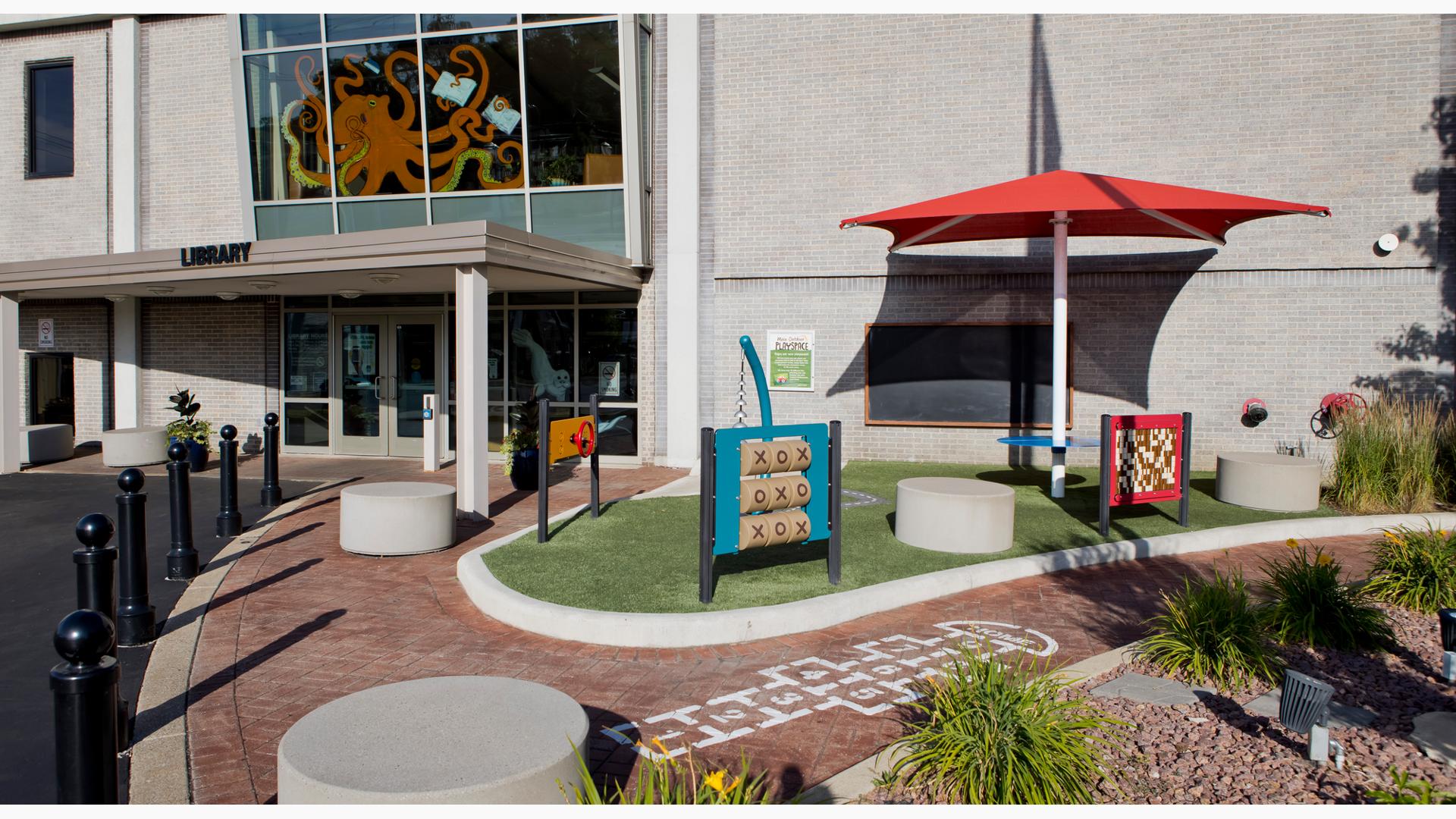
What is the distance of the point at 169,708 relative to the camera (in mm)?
4973

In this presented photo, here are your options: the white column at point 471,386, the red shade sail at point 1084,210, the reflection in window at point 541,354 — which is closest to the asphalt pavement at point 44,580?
the white column at point 471,386

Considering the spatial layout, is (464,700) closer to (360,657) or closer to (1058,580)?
(360,657)

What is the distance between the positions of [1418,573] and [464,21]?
1344 cm

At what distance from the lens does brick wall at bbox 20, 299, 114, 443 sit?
57.5 feet

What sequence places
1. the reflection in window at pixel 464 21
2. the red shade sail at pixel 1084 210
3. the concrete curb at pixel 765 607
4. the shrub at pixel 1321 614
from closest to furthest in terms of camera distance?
the shrub at pixel 1321 614 < the concrete curb at pixel 765 607 < the red shade sail at pixel 1084 210 < the reflection in window at pixel 464 21

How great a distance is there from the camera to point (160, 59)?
16656mm

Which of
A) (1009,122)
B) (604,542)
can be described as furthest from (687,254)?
(604,542)

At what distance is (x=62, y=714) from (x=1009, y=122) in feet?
43.5

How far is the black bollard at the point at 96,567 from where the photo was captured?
5.15 metres

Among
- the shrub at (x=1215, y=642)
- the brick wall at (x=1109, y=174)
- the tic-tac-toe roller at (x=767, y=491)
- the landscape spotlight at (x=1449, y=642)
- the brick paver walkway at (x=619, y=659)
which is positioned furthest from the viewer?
the brick wall at (x=1109, y=174)

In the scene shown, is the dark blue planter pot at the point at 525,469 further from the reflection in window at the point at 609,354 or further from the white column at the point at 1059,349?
the white column at the point at 1059,349

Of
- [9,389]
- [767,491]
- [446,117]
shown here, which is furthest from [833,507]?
[9,389]

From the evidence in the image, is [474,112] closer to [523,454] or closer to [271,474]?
[523,454]

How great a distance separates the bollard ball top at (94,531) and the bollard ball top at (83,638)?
7.44 feet
